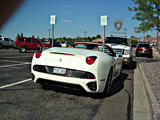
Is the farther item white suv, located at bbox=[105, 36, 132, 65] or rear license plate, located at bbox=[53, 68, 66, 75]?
white suv, located at bbox=[105, 36, 132, 65]

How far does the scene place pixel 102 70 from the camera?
15.3 feet

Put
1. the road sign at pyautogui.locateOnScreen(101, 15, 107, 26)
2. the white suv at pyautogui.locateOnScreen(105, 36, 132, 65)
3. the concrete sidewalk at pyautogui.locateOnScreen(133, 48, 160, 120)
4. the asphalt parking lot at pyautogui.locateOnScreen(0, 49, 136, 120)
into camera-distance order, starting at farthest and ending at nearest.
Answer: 1. the road sign at pyautogui.locateOnScreen(101, 15, 107, 26)
2. the white suv at pyautogui.locateOnScreen(105, 36, 132, 65)
3. the concrete sidewalk at pyautogui.locateOnScreen(133, 48, 160, 120)
4. the asphalt parking lot at pyautogui.locateOnScreen(0, 49, 136, 120)

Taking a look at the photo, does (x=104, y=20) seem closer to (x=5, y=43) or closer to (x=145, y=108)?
(x=145, y=108)

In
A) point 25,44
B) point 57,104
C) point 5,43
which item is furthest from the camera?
point 5,43

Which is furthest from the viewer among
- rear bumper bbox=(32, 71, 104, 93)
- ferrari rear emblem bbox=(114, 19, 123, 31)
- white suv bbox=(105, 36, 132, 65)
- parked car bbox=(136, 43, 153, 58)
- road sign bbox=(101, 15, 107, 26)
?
ferrari rear emblem bbox=(114, 19, 123, 31)

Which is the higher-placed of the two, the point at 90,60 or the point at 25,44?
the point at 25,44

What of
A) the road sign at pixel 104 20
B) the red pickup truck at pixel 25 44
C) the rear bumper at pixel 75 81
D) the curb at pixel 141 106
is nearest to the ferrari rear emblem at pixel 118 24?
the road sign at pixel 104 20

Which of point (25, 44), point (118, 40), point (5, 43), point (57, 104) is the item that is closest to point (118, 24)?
point (25, 44)

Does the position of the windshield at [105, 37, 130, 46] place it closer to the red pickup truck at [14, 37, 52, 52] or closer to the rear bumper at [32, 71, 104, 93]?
the rear bumper at [32, 71, 104, 93]

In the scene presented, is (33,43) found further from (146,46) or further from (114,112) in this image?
(114,112)

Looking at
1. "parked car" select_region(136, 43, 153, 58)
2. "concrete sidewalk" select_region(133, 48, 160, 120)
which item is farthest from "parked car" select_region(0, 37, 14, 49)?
"concrete sidewalk" select_region(133, 48, 160, 120)

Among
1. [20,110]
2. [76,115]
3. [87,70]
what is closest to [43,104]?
[20,110]

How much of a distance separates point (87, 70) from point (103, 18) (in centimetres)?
1342

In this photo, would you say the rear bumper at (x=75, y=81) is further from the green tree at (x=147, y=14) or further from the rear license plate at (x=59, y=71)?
the green tree at (x=147, y=14)
